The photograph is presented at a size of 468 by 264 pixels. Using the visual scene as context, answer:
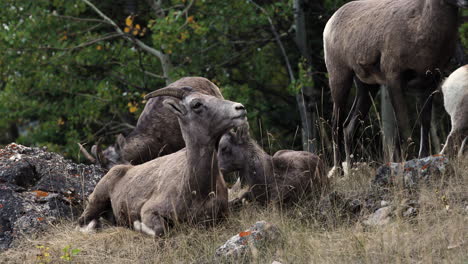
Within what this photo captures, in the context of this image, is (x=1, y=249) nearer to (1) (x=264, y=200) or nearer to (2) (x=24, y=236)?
(2) (x=24, y=236)

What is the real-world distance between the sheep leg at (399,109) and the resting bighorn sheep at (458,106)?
46 centimetres

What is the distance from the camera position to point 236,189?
8148mm

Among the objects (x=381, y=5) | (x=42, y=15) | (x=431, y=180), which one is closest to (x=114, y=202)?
(x=431, y=180)

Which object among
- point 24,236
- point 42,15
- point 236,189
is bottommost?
point 236,189

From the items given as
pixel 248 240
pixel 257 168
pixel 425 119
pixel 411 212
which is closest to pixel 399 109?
pixel 425 119

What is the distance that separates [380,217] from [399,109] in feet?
6.26

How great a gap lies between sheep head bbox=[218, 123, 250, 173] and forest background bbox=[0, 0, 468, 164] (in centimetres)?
645

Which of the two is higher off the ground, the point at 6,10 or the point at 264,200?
the point at 6,10

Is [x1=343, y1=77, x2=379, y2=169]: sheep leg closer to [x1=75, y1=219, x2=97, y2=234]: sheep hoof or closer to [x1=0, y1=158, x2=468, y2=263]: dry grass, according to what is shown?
[x1=0, y1=158, x2=468, y2=263]: dry grass

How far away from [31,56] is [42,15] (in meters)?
1.10

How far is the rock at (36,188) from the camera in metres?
6.81

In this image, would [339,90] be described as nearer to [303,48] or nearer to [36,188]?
[36,188]

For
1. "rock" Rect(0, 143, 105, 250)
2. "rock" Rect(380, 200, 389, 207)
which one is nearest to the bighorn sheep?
"rock" Rect(0, 143, 105, 250)

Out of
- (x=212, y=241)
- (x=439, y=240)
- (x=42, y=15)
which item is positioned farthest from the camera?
(x=42, y=15)
